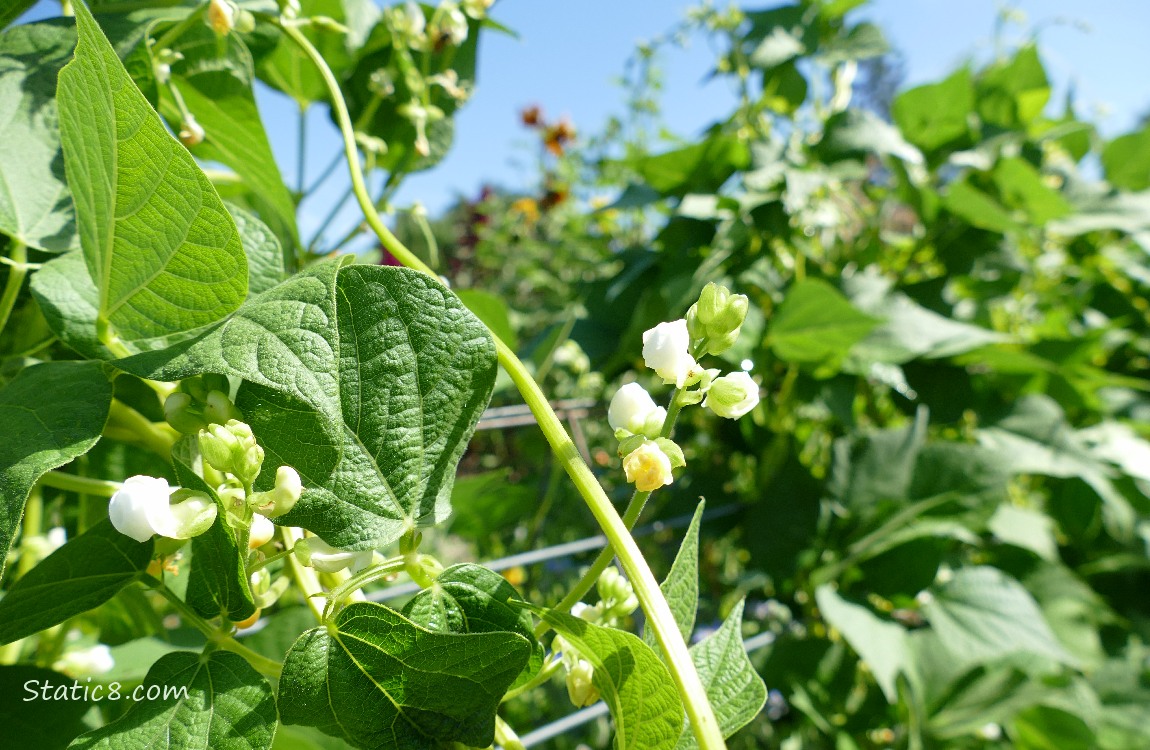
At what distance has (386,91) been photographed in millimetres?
548

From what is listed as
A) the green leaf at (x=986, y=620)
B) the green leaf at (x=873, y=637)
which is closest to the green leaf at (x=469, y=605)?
the green leaf at (x=873, y=637)

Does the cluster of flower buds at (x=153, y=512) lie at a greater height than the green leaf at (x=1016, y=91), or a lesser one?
greater

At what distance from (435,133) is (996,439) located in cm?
84

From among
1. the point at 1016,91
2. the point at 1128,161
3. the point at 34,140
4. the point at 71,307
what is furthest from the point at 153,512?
the point at 1128,161

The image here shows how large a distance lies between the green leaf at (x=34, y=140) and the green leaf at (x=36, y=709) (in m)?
0.19

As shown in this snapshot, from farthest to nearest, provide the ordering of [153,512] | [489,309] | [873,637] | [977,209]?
[977,209]
[873,637]
[489,309]
[153,512]

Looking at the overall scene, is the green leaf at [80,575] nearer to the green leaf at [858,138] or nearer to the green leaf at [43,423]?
the green leaf at [43,423]

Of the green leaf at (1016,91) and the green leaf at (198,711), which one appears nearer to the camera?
the green leaf at (198,711)

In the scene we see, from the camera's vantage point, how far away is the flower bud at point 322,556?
0.27 m

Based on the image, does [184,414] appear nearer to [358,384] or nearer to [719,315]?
[358,384]

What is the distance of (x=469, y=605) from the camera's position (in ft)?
0.88

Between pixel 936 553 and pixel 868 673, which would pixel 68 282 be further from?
pixel 868 673

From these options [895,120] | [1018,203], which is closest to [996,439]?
[1018,203]

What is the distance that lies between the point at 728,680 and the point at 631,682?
8cm
